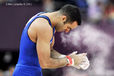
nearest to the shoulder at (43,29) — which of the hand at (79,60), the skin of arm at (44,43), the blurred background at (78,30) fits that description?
the skin of arm at (44,43)

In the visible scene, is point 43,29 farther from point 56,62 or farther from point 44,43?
point 56,62

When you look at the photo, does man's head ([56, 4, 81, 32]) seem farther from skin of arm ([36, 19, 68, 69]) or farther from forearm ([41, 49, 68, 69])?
forearm ([41, 49, 68, 69])

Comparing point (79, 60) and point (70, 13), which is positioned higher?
point (70, 13)

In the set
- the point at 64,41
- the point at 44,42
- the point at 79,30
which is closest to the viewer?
the point at 44,42

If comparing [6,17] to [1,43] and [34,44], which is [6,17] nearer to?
[1,43]

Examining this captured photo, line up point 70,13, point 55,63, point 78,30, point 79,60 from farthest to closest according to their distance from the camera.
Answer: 1. point 78,30
2. point 79,60
3. point 70,13
4. point 55,63

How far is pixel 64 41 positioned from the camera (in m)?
5.50

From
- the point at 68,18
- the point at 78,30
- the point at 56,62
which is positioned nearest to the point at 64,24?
the point at 68,18

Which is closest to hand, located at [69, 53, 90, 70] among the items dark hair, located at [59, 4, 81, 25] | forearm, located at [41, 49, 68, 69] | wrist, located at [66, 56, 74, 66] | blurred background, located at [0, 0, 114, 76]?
wrist, located at [66, 56, 74, 66]

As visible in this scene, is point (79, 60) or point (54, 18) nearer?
point (54, 18)

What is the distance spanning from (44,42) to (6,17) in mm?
3239

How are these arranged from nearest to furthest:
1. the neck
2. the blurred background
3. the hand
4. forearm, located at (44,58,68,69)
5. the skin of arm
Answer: the skin of arm
forearm, located at (44,58,68,69)
the neck
the hand
the blurred background

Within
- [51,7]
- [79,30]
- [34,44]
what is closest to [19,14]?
[51,7]

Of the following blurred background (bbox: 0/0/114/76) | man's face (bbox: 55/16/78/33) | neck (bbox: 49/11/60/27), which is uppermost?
neck (bbox: 49/11/60/27)
